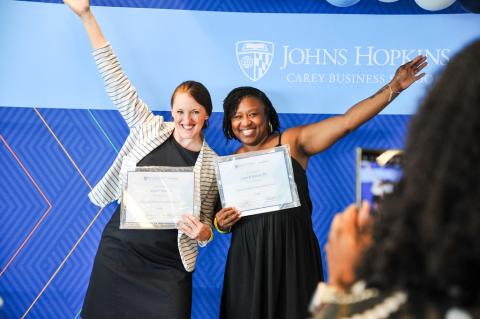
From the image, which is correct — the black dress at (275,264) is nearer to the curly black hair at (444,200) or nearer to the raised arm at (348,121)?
the raised arm at (348,121)

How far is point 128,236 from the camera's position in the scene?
3.60 metres

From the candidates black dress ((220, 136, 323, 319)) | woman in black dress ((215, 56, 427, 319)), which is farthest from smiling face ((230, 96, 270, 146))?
black dress ((220, 136, 323, 319))

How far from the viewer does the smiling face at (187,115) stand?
11.9 feet

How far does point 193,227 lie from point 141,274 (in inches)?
16.6

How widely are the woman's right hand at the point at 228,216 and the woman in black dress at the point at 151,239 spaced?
92 mm

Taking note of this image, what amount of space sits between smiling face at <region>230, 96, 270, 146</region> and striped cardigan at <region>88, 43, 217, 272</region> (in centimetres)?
21

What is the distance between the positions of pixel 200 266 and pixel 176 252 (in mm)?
723

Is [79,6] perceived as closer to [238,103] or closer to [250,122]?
[238,103]

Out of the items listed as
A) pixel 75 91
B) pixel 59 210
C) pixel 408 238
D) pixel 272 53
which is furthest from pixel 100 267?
pixel 408 238

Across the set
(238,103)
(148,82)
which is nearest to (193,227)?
(238,103)

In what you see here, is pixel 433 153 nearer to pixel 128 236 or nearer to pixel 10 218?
pixel 128 236

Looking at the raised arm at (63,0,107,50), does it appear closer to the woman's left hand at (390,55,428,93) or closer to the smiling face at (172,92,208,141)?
the smiling face at (172,92,208,141)

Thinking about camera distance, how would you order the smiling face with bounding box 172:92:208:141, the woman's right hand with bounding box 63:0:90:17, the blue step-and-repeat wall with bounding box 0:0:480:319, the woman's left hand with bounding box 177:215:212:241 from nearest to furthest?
the woman's left hand with bounding box 177:215:212:241 < the smiling face with bounding box 172:92:208:141 < the woman's right hand with bounding box 63:0:90:17 < the blue step-and-repeat wall with bounding box 0:0:480:319

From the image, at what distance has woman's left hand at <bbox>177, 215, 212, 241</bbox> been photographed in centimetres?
351
